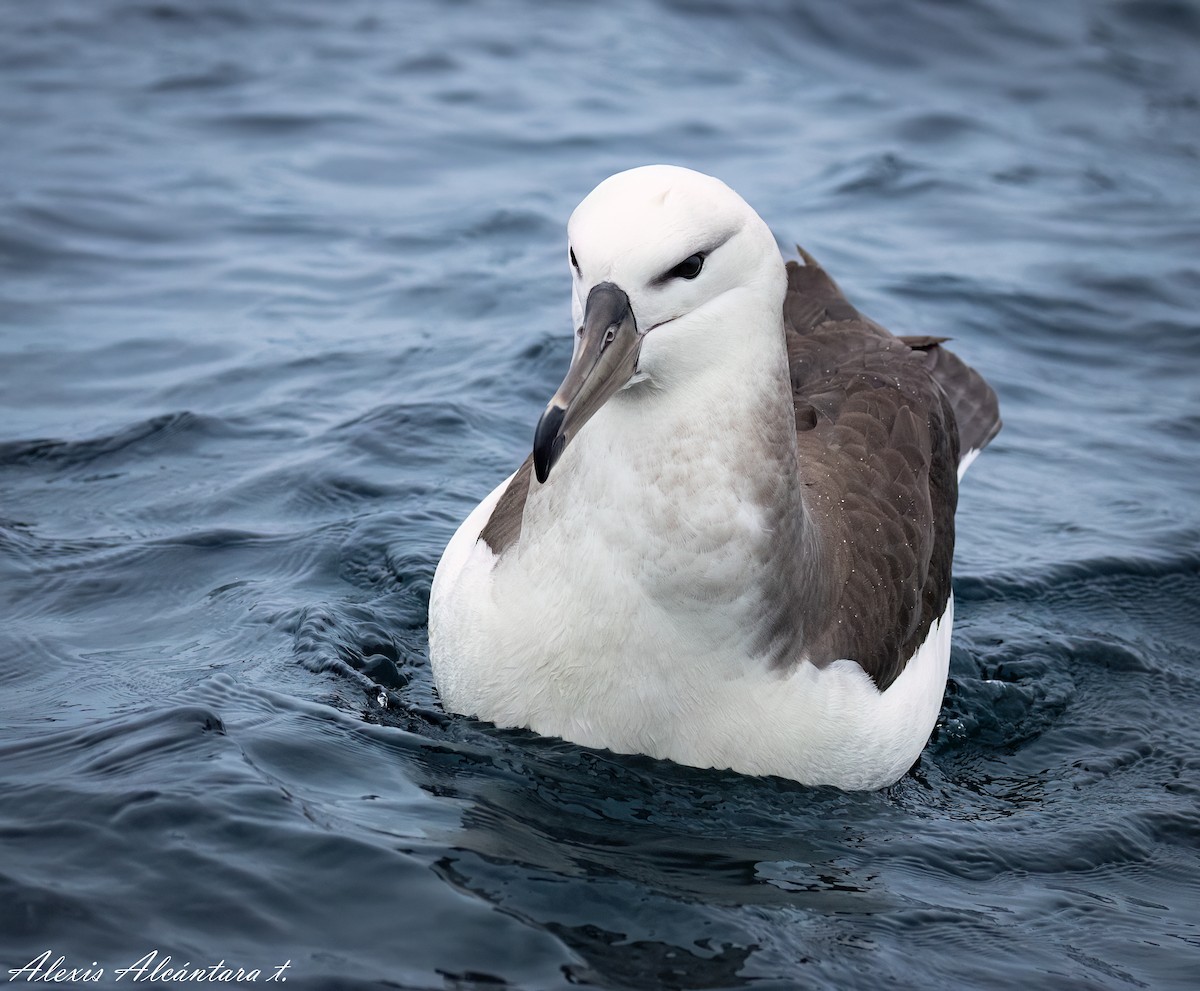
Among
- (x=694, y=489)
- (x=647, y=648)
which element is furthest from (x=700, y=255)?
(x=647, y=648)

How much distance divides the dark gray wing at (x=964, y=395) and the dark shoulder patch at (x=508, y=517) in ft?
9.13

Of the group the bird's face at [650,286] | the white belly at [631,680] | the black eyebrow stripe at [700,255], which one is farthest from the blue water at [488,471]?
the black eyebrow stripe at [700,255]

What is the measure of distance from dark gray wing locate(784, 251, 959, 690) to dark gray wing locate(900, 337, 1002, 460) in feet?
1.03

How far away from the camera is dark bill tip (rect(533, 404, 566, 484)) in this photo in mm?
4762

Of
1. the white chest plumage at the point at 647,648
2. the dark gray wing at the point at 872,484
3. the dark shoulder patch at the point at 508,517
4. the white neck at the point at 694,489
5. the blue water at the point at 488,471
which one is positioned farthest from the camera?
the dark gray wing at the point at 872,484

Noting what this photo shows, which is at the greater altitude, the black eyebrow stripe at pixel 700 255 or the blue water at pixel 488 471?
the black eyebrow stripe at pixel 700 255

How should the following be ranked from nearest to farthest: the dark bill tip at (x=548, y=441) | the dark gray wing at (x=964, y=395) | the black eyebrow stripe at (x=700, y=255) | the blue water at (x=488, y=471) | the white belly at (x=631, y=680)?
1. the dark bill tip at (x=548, y=441)
2. the black eyebrow stripe at (x=700, y=255)
3. the blue water at (x=488, y=471)
4. the white belly at (x=631, y=680)
5. the dark gray wing at (x=964, y=395)

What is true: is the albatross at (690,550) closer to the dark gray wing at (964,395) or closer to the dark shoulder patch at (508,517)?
the dark shoulder patch at (508,517)

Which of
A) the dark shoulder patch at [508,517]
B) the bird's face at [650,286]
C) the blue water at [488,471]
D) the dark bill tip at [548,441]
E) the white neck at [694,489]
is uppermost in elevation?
the bird's face at [650,286]

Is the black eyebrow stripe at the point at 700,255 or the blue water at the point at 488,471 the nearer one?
the black eyebrow stripe at the point at 700,255

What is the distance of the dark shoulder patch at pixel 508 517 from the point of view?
19.9 feet

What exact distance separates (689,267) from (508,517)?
1.53 m

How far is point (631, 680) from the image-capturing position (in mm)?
5625

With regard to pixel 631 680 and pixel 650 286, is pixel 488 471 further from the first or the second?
pixel 650 286
